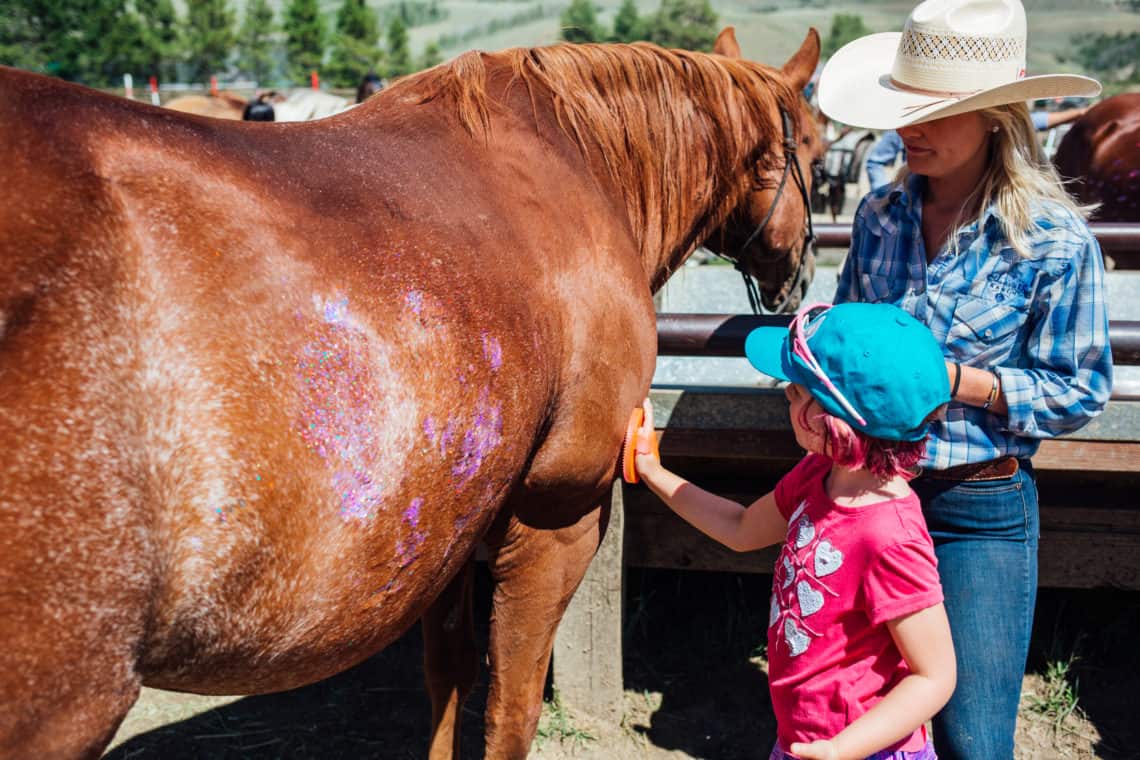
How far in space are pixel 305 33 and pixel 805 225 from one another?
228 feet

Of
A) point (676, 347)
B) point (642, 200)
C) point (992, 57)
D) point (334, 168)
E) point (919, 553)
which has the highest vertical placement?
point (992, 57)

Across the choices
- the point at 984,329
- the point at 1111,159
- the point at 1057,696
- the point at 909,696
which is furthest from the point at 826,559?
the point at 1111,159

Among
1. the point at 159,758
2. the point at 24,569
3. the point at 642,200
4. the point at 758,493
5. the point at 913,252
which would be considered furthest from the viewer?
the point at 758,493

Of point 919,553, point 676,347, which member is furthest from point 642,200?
point 919,553

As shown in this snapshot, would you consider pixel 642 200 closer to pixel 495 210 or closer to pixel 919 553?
pixel 495 210

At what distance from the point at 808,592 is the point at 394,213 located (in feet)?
3.16

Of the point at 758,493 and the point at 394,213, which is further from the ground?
the point at 394,213

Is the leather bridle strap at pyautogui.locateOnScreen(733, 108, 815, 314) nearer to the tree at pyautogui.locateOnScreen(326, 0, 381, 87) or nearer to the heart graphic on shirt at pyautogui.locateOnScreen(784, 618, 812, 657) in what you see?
the heart graphic on shirt at pyautogui.locateOnScreen(784, 618, 812, 657)

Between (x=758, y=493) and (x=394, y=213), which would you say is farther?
(x=758, y=493)

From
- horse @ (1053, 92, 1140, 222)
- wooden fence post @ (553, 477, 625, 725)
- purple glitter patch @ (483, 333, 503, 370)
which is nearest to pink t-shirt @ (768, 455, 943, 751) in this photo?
purple glitter patch @ (483, 333, 503, 370)

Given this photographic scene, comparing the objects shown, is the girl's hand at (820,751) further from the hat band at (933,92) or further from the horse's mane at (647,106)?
the horse's mane at (647,106)

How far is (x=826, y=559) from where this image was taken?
1523 millimetres

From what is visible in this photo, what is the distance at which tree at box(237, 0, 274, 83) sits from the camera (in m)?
69.6

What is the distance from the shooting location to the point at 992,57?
1711 mm
